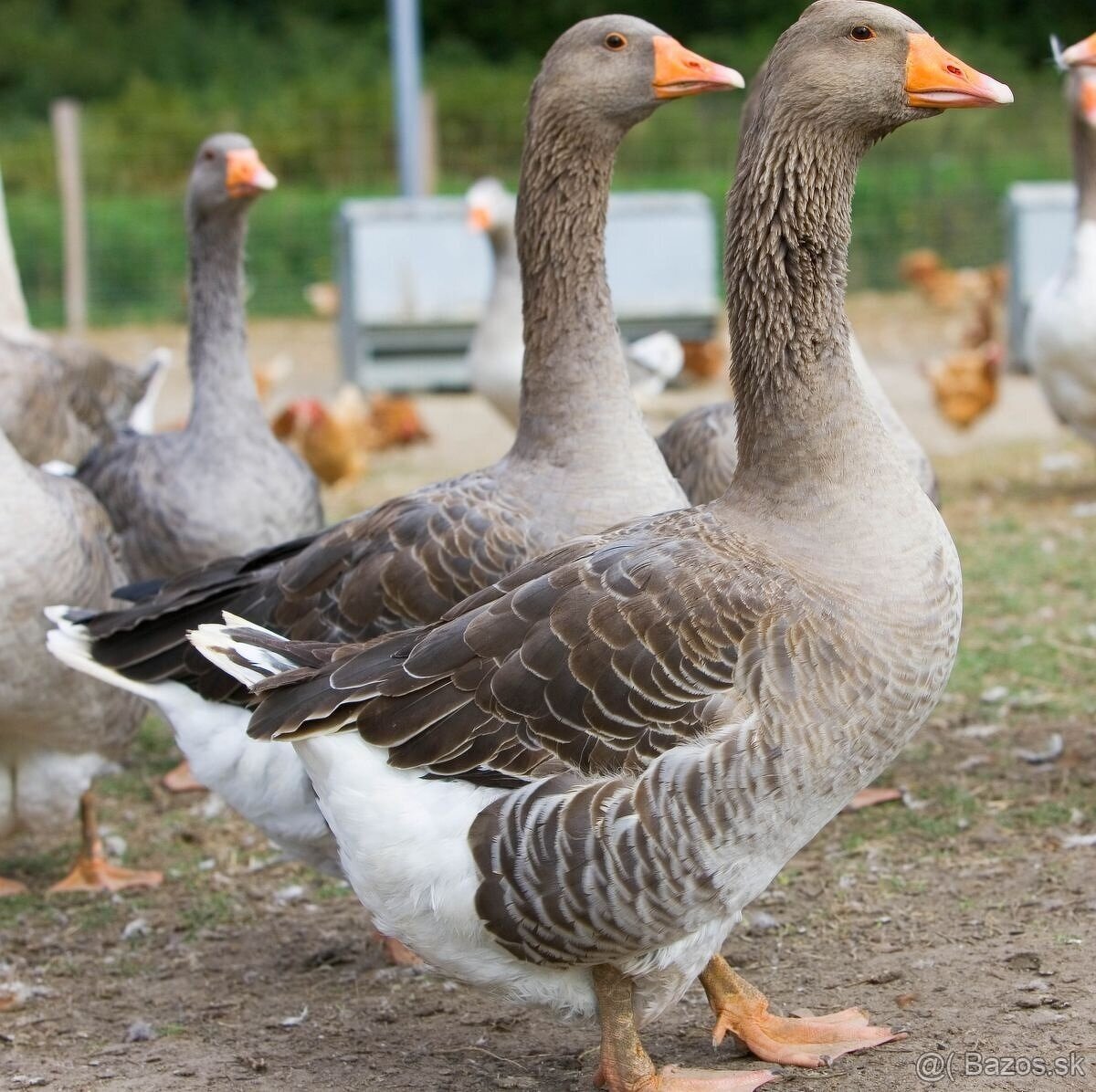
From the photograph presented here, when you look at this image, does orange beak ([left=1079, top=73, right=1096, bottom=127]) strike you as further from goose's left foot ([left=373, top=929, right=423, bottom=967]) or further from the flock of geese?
goose's left foot ([left=373, top=929, right=423, bottom=967])

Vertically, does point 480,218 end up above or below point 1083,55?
below

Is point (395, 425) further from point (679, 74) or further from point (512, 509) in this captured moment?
point (512, 509)

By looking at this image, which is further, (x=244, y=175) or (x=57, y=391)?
(x=57, y=391)

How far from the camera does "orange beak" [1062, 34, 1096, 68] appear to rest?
6.64 metres

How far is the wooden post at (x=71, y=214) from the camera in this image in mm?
17938

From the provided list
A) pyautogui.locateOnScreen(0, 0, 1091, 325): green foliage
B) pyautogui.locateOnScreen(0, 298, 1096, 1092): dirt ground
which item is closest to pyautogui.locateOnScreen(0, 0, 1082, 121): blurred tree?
pyautogui.locateOnScreen(0, 0, 1091, 325): green foliage

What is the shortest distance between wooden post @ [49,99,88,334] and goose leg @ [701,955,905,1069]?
1588 centimetres

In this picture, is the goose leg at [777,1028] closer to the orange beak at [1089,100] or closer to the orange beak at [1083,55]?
the orange beak at [1083,55]

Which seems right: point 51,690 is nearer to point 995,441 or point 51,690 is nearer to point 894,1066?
point 894,1066

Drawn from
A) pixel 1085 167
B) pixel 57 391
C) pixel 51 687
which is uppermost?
pixel 1085 167

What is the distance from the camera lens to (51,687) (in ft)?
15.6

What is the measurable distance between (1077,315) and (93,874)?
609 centimetres

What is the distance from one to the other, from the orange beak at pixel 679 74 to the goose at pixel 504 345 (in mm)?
4285

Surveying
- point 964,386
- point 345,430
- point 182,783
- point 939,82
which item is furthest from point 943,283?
point 939,82
